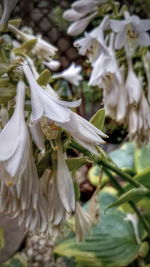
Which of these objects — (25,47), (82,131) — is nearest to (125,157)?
(25,47)

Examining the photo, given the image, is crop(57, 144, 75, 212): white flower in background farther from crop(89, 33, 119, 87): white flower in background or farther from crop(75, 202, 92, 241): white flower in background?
crop(89, 33, 119, 87): white flower in background

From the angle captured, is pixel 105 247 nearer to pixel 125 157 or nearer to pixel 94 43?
pixel 125 157

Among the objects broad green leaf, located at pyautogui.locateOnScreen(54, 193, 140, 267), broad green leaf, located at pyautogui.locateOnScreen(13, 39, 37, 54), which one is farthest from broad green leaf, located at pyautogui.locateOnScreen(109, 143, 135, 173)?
broad green leaf, located at pyautogui.locateOnScreen(13, 39, 37, 54)

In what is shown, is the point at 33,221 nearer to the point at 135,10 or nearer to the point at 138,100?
the point at 138,100

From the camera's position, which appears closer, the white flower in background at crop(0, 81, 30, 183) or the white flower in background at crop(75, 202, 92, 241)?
the white flower in background at crop(0, 81, 30, 183)

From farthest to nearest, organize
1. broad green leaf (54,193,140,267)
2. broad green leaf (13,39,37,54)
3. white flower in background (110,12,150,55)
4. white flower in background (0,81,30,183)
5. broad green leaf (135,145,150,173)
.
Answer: broad green leaf (135,145,150,173)
broad green leaf (54,193,140,267)
white flower in background (110,12,150,55)
broad green leaf (13,39,37,54)
white flower in background (0,81,30,183)

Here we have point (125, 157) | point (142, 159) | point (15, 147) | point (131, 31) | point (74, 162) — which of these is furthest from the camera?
point (125, 157)

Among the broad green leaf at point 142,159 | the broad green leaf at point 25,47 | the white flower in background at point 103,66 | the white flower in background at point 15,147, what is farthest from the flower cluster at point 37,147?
the broad green leaf at point 142,159
